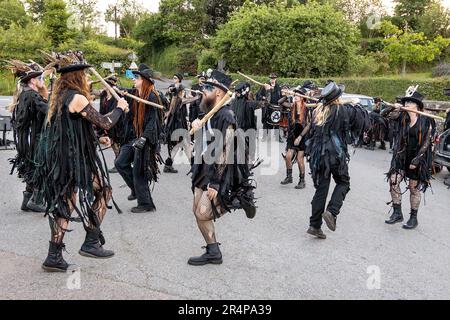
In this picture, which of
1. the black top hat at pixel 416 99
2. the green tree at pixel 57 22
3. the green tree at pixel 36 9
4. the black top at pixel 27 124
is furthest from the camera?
the green tree at pixel 36 9

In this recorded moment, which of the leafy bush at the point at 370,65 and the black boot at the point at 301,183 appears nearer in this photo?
the black boot at the point at 301,183

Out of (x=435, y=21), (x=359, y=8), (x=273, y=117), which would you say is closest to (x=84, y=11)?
(x=359, y=8)

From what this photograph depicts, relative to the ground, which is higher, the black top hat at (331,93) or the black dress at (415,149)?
the black top hat at (331,93)

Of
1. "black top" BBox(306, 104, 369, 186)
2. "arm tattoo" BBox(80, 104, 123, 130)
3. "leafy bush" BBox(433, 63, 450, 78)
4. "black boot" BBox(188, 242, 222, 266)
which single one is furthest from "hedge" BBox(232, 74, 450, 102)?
"arm tattoo" BBox(80, 104, 123, 130)

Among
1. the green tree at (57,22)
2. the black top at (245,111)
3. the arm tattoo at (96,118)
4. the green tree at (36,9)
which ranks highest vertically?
the green tree at (36,9)

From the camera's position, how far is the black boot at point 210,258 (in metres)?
5.07

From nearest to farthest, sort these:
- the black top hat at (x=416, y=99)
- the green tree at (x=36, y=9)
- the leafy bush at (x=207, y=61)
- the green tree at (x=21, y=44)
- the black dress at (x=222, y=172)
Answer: the black dress at (x=222, y=172) < the black top hat at (x=416, y=99) < the leafy bush at (x=207, y=61) < the green tree at (x=21, y=44) < the green tree at (x=36, y=9)

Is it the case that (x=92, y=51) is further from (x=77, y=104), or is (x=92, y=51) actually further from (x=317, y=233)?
(x=77, y=104)

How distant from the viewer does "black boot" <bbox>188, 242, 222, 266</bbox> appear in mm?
5066

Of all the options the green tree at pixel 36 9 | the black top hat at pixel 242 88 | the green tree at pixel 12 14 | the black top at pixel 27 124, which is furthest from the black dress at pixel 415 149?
the green tree at pixel 36 9

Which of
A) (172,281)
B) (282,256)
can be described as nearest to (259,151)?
(282,256)

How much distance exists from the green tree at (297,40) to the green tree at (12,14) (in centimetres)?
2939

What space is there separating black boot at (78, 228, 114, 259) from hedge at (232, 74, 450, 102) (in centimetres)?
2118

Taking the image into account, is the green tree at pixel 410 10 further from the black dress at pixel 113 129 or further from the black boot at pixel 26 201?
the black boot at pixel 26 201
